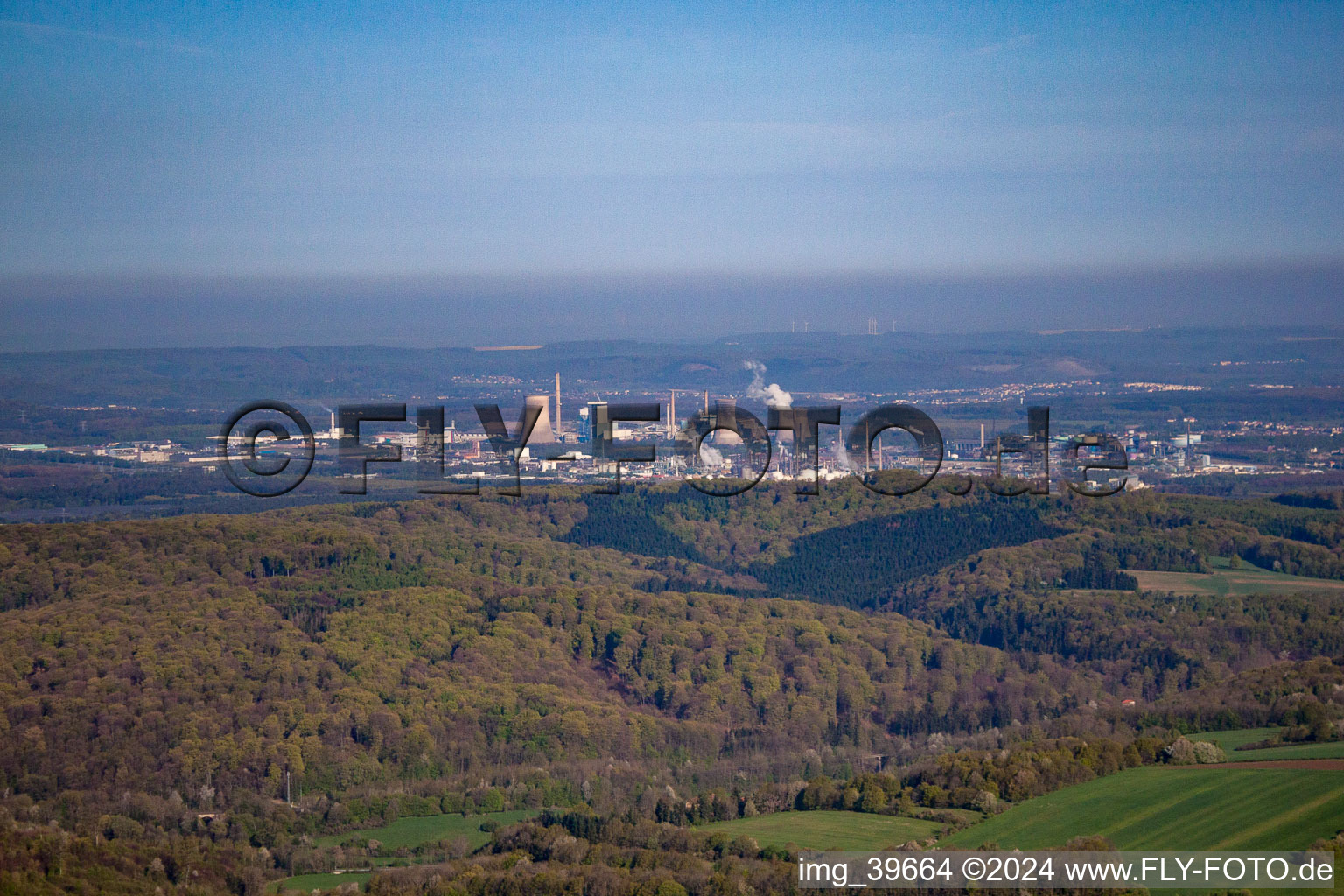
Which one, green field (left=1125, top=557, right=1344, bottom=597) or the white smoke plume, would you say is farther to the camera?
the white smoke plume

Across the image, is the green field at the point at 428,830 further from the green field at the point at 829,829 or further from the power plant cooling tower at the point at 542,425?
the power plant cooling tower at the point at 542,425

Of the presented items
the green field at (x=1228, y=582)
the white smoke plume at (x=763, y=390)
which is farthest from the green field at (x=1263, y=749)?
the white smoke plume at (x=763, y=390)
